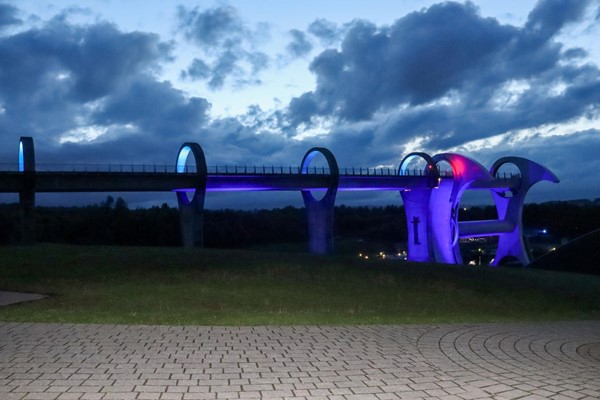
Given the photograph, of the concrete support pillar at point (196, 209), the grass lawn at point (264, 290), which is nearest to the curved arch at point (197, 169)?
the concrete support pillar at point (196, 209)

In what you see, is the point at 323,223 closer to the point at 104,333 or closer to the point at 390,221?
the point at 104,333

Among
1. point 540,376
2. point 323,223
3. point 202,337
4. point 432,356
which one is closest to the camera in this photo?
point 540,376

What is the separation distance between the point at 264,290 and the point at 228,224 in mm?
81148

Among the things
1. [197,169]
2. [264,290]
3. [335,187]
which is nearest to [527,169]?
[335,187]

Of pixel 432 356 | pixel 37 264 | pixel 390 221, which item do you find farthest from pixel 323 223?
pixel 390 221

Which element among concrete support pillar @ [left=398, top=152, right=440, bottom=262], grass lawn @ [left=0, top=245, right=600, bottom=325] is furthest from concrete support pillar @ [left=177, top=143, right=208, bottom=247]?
concrete support pillar @ [left=398, top=152, right=440, bottom=262]

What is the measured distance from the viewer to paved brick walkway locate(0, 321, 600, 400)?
611cm

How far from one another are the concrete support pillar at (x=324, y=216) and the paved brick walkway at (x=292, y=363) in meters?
42.7

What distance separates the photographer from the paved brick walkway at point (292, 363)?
611 cm

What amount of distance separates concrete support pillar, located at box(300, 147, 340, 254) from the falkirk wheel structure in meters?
0.10

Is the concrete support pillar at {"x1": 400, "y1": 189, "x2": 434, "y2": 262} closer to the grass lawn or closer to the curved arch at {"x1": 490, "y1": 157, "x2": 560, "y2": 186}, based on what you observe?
the curved arch at {"x1": 490, "y1": 157, "x2": 560, "y2": 186}

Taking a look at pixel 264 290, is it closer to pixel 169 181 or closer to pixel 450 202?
pixel 169 181

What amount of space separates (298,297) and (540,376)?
402 inches

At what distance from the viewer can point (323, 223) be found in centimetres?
5331
